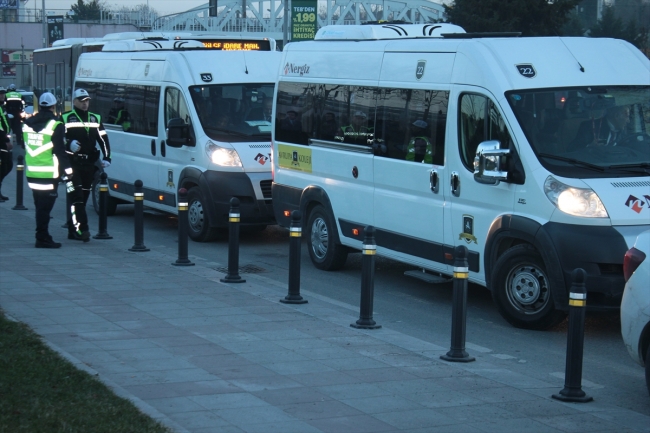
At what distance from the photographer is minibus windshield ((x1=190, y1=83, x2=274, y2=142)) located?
1480 centimetres

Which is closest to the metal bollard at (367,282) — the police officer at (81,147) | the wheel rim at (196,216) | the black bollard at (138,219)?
the black bollard at (138,219)

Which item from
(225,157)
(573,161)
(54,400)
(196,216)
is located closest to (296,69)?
(225,157)

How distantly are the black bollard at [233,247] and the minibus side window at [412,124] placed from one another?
68.8 inches

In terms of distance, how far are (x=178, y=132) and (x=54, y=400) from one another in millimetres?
8811

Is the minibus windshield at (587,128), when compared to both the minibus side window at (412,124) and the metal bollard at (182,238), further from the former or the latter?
the metal bollard at (182,238)

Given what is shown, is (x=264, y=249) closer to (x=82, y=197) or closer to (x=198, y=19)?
(x=82, y=197)

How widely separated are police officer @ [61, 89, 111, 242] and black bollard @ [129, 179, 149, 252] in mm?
1021

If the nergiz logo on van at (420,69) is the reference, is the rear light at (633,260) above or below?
below

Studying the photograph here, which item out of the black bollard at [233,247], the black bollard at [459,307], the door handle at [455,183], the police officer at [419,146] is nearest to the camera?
the black bollard at [459,307]

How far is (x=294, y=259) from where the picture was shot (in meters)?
10.2

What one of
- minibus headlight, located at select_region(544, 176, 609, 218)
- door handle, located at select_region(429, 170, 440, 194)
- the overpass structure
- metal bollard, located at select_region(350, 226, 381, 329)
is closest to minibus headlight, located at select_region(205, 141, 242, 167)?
door handle, located at select_region(429, 170, 440, 194)

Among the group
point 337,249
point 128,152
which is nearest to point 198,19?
point 128,152

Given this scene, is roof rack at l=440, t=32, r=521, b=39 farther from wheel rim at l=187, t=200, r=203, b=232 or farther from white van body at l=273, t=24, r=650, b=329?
wheel rim at l=187, t=200, r=203, b=232

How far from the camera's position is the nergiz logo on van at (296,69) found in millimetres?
12977
